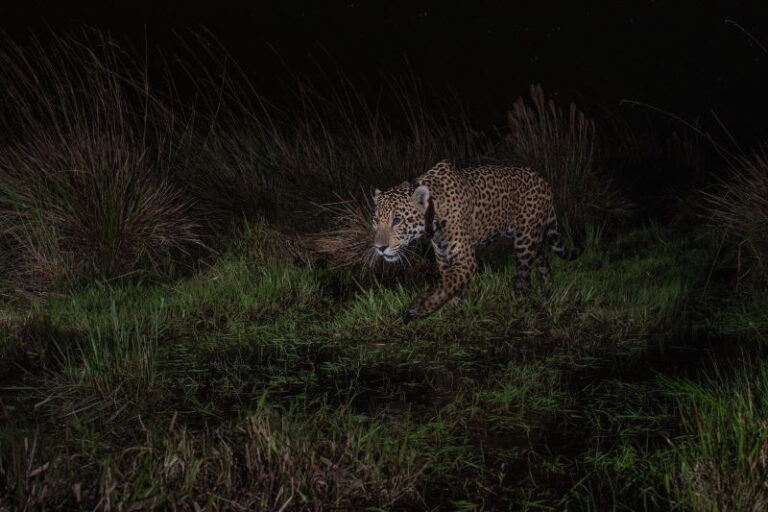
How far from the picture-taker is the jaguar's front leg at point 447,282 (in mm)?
5020

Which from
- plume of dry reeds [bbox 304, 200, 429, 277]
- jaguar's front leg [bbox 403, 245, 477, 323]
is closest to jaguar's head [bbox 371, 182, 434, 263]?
→ jaguar's front leg [bbox 403, 245, 477, 323]

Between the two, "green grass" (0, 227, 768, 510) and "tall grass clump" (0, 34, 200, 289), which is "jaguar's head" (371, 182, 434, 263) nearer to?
"green grass" (0, 227, 768, 510)

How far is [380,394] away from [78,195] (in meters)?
2.88

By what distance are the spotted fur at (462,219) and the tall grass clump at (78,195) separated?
1616mm

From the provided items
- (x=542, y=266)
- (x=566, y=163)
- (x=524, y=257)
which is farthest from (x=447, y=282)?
(x=566, y=163)

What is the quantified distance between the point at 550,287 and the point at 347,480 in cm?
283

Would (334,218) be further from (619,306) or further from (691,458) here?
(691,458)

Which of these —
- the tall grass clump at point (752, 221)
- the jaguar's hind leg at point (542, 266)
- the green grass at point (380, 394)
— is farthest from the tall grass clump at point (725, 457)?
the jaguar's hind leg at point (542, 266)

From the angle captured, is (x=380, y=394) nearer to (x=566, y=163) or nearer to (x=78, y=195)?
(x=78, y=195)

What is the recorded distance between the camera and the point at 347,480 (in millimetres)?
2947

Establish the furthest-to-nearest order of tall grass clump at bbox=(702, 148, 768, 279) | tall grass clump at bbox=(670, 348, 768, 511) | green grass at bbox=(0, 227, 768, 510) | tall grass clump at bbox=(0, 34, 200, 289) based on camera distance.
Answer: tall grass clump at bbox=(0, 34, 200, 289), tall grass clump at bbox=(702, 148, 768, 279), green grass at bbox=(0, 227, 768, 510), tall grass clump at bbox=(670, 348, 768, 511)

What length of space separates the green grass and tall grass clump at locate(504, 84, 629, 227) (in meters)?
1.29

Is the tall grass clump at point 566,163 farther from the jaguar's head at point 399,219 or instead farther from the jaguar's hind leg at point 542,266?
the jaguar's head at point 399,219

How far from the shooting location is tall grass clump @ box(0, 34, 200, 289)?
231 inches
